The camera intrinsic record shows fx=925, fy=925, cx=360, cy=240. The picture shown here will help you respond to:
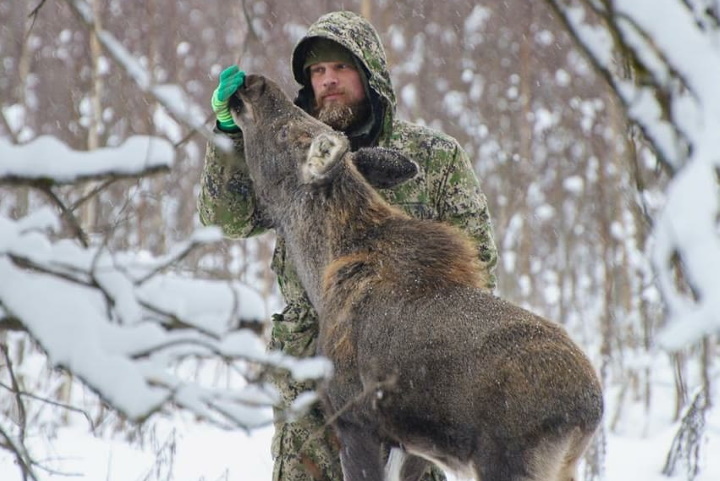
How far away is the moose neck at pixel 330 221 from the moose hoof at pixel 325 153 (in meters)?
0.13

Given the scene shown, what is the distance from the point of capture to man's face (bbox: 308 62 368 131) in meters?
5.13

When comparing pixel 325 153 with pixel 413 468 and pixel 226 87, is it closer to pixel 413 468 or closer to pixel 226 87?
pixel 226 87

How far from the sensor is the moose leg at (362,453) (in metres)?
3.77

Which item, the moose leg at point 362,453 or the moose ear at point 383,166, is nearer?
the moose leg at point 362,453

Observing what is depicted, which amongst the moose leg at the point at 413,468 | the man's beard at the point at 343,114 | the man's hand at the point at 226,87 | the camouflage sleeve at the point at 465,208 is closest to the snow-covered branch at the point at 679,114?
the moose leg at the point at 413,468

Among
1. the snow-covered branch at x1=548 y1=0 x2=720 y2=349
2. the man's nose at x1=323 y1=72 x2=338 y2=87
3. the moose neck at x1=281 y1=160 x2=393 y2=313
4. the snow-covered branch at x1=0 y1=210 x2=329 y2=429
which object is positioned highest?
the snow-covered branch at x1=548 y1=0 x2=720 y2=349

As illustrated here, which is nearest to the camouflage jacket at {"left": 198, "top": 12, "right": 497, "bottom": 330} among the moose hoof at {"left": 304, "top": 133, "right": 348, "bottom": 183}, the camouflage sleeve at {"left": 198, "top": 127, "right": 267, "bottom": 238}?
the camouflage sleeve at {"left": 198, "top": 127, "right": 267, "bottom": 238}

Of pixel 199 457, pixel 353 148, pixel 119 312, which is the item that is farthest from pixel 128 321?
pixel 199 457

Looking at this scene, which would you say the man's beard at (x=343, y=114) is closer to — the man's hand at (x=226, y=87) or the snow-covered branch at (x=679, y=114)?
the man's hand at (x=226, y=87)

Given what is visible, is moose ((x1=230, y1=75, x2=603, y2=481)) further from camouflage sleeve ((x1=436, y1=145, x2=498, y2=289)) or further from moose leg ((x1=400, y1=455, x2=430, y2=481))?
camouflage sleeve ((x1=436, y1=145, x2=498, y2=289))

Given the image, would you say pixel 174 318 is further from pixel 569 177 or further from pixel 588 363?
pixel 569 177

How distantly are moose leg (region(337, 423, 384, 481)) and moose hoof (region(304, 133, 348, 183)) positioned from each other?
118cm

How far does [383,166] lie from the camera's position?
4.51m

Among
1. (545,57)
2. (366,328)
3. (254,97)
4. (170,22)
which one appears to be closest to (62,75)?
(170,22)
